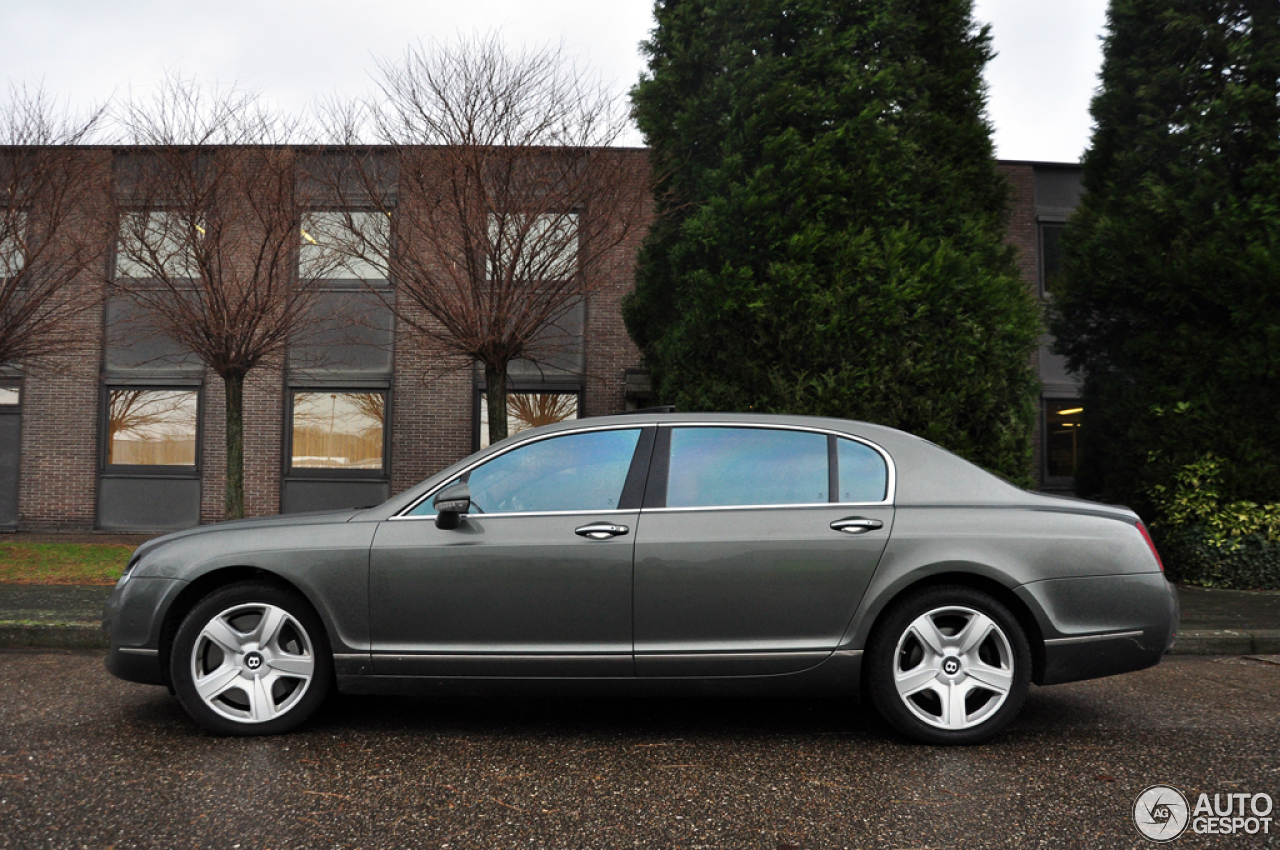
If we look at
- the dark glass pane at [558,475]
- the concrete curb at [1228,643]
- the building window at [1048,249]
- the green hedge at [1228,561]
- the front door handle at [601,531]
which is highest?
the building window at [1048,249]

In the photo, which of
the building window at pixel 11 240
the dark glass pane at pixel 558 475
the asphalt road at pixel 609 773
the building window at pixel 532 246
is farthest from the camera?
the building window at pixel 11 240

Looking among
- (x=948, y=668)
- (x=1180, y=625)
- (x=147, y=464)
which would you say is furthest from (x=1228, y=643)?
(x=147, y=464)

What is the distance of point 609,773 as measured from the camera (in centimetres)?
344

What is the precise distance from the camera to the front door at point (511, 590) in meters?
3.80

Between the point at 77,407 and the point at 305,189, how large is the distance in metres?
7.67

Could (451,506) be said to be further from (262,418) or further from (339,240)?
(262,418)

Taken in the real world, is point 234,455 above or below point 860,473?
above

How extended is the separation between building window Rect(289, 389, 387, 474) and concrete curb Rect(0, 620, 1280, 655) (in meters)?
8.96

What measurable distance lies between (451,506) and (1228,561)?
826 centimetres

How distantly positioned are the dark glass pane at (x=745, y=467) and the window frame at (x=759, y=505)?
0.02 m

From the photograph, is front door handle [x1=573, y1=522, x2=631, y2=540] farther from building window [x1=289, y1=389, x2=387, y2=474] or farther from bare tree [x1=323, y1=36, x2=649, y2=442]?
building window [x1=289, y1=389, x2=387, y2=474]

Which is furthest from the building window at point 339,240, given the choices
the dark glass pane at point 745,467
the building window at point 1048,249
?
the building window at point 1048,249

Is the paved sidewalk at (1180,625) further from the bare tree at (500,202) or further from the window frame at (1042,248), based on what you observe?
the window frame at (1042,248)

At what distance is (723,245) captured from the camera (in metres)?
8.33
